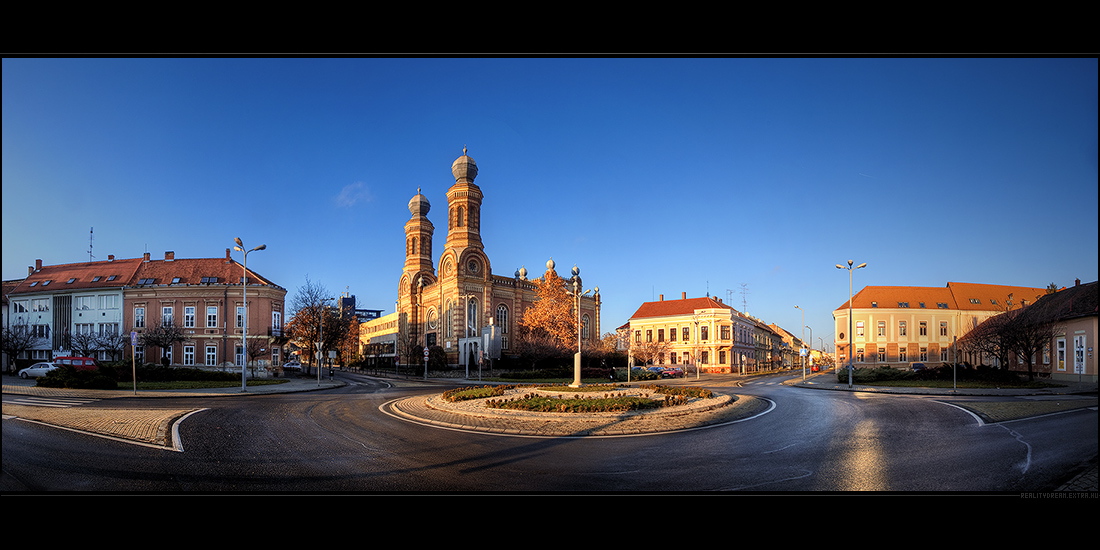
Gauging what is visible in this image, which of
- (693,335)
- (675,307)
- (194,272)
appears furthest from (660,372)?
(194,272)

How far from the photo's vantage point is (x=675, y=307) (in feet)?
241

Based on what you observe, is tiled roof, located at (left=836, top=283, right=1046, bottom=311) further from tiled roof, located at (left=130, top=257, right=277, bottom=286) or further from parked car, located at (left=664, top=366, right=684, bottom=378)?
tiled roof, located at (left=130, top=257, right=277, bottom=286)

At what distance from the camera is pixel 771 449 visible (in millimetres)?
10164

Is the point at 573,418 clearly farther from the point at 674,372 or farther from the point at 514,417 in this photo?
the point at 674,372

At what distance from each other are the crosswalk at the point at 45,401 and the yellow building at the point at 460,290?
3717 centimetres

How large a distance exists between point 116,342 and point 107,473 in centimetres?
3612

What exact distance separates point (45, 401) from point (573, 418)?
17.8 m

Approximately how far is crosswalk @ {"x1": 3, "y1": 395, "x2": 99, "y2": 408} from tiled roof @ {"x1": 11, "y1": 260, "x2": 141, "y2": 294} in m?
3.48

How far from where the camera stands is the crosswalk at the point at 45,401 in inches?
618

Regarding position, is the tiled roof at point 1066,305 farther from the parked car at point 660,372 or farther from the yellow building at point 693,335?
the yellow building at point 693,335

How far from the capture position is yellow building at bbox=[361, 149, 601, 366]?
195 feet

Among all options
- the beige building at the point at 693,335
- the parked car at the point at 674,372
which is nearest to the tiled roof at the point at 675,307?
the beige building at the point at 693,335

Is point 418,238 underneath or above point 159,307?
above
